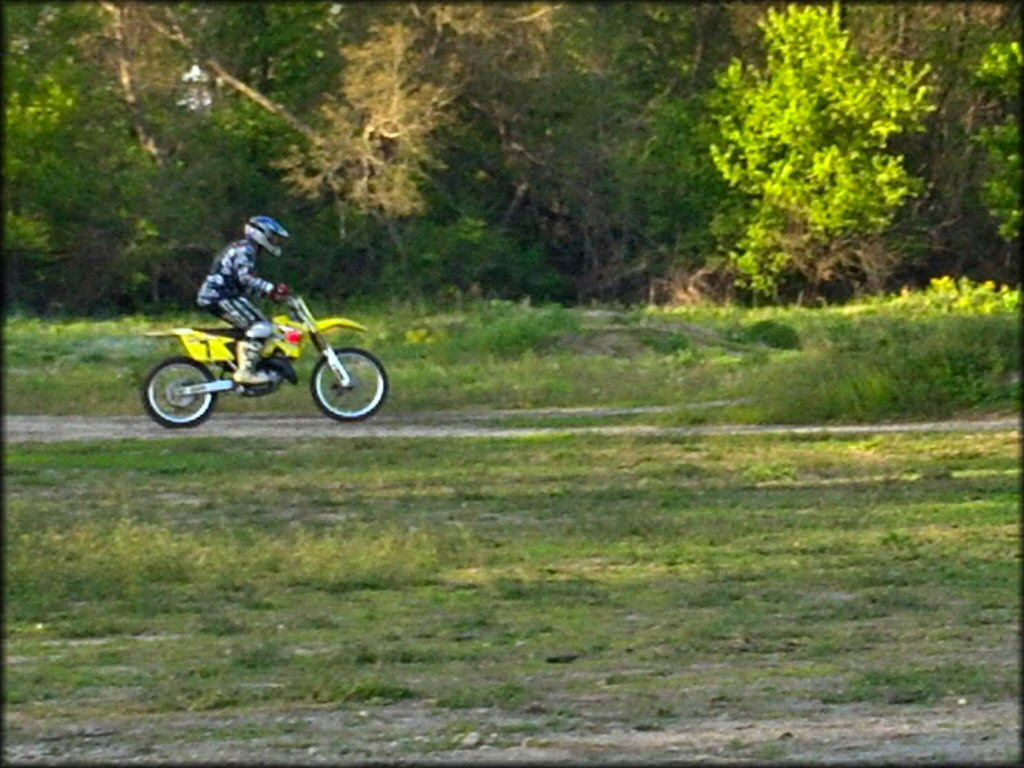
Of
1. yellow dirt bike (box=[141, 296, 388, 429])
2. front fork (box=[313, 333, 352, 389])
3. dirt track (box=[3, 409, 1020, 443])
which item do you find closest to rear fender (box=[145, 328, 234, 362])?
yellow dirt bike (box=[141, 296, 388, 429])

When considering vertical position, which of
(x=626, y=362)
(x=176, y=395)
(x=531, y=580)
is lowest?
(x=626, y=362)

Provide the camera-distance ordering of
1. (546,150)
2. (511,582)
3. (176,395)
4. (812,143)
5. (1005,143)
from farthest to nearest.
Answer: (546,150)
(812,143)
(1005,143)
(176,395)
(511,582)

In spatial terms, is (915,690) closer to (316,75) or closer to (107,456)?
(107,456)

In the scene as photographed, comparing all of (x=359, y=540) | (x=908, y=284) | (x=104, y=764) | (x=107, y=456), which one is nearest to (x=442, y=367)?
(x=107, y=456)

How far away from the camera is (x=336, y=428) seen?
17922mm

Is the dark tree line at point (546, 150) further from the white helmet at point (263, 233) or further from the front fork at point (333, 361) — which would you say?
the white helmet at point (263, 233)

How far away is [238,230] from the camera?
1609 inches

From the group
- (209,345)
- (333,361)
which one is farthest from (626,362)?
(209,345)

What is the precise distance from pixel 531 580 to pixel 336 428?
806 centimetres

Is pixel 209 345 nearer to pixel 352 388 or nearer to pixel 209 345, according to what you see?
pixel 209 345

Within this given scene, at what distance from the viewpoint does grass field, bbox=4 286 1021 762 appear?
7000mm

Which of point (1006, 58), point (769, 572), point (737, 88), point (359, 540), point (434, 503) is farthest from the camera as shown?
point (737, 88)

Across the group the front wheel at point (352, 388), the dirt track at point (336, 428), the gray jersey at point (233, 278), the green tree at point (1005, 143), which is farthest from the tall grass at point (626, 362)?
the green tree at point (1005, 143)

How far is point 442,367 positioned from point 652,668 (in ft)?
56.8
